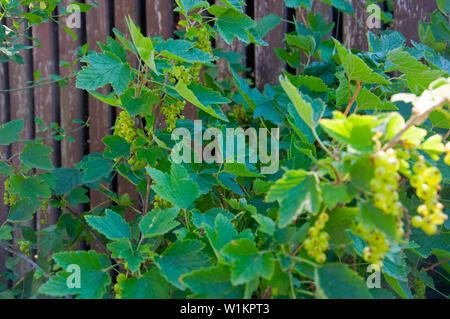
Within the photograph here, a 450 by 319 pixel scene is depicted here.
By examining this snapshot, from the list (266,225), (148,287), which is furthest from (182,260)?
(266,225)

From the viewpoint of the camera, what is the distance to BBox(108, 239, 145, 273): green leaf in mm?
734

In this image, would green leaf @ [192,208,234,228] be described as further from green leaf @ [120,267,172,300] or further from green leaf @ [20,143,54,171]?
green leaf @ [20,143,54,171]

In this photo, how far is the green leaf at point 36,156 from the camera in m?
1.38

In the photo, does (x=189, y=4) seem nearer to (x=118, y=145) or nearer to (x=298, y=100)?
(x=118, y=145)

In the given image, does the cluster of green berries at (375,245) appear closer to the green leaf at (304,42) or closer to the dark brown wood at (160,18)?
the green leaf at (304,42)

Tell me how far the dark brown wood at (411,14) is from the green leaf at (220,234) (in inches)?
48.8

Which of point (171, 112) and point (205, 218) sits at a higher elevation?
point (171, 112)

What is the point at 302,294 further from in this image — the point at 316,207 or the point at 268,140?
the point at 268,140

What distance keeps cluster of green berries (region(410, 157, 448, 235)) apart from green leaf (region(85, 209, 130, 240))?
51 cm

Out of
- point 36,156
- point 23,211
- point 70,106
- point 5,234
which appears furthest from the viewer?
point 70,106

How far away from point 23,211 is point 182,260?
0.73 m

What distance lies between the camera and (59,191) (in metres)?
1.57

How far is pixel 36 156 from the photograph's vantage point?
140cm

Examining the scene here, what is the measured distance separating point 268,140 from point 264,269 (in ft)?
2.22
